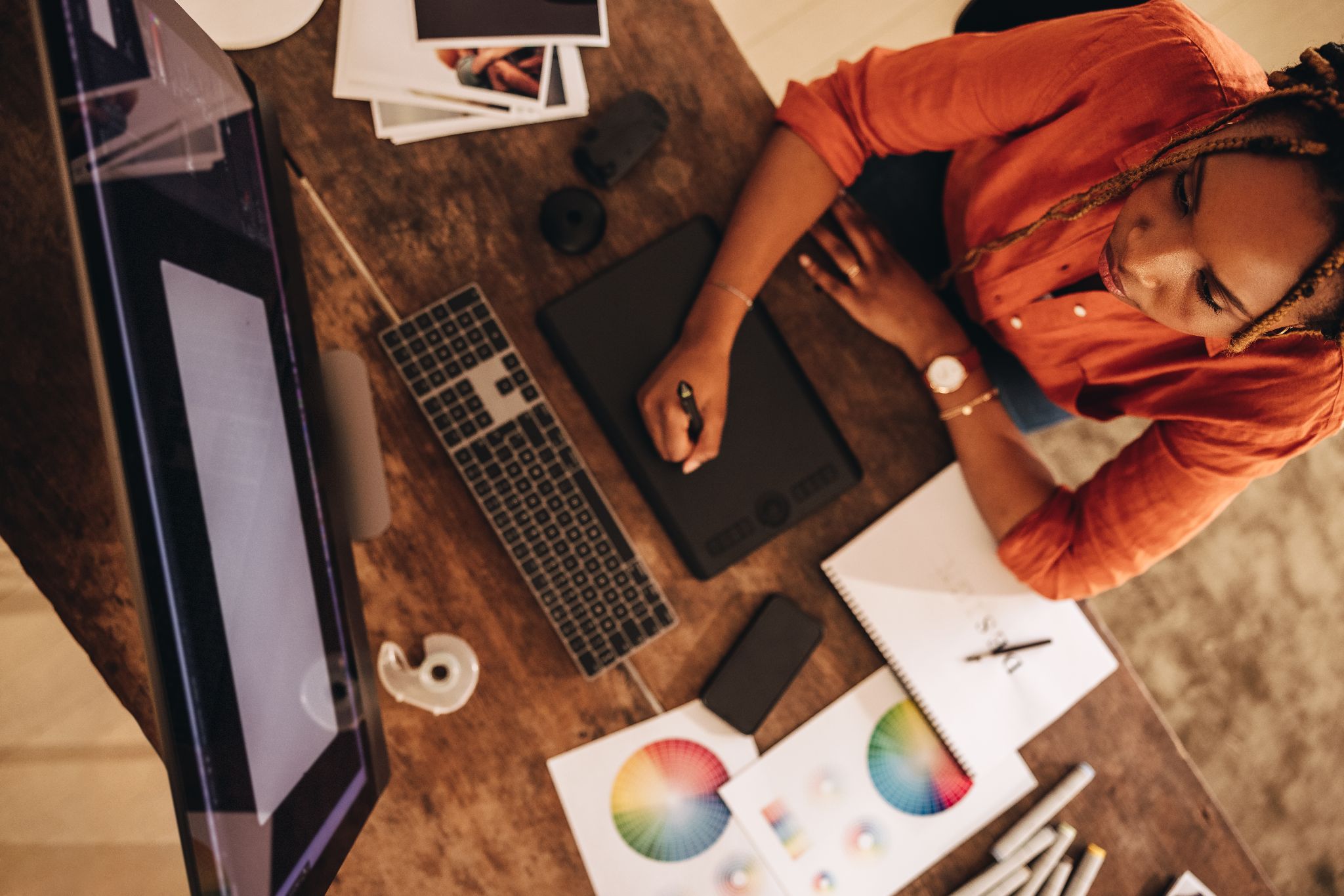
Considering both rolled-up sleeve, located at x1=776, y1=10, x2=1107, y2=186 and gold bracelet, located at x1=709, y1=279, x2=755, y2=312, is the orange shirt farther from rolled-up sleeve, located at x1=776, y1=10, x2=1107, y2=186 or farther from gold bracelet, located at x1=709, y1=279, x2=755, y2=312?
gold bracelet, located at x1=709, y1=279, x2=755, y2=312

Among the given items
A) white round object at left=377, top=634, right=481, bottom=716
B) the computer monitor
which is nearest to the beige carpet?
white round object at left=377, top=634, right=481, bottom=716

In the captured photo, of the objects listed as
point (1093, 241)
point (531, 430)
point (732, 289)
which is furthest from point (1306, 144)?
point (531, 430)

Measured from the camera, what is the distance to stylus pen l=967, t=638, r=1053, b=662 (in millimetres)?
1020

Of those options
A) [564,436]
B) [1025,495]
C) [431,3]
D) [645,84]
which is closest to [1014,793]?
[1025,495]

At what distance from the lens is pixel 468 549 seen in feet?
3.09

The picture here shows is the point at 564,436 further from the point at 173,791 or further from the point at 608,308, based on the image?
the point at 173,791

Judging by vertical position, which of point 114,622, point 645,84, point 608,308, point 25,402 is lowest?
point 114,622

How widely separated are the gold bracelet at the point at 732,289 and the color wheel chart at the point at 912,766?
0.58m

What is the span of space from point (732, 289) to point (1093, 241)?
45 cm

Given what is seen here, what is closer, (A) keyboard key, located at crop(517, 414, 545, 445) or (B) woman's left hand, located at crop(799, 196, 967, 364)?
(A) keyboard key, located at crop(517, 414, 545, 445)

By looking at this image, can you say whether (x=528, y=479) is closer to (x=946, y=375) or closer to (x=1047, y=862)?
(x=946, y=375)

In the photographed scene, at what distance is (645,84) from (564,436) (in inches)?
19.6

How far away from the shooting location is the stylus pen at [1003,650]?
1.02 metres

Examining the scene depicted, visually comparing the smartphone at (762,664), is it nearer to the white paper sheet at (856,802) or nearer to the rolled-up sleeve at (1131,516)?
the white paper sheet at (856,802)
